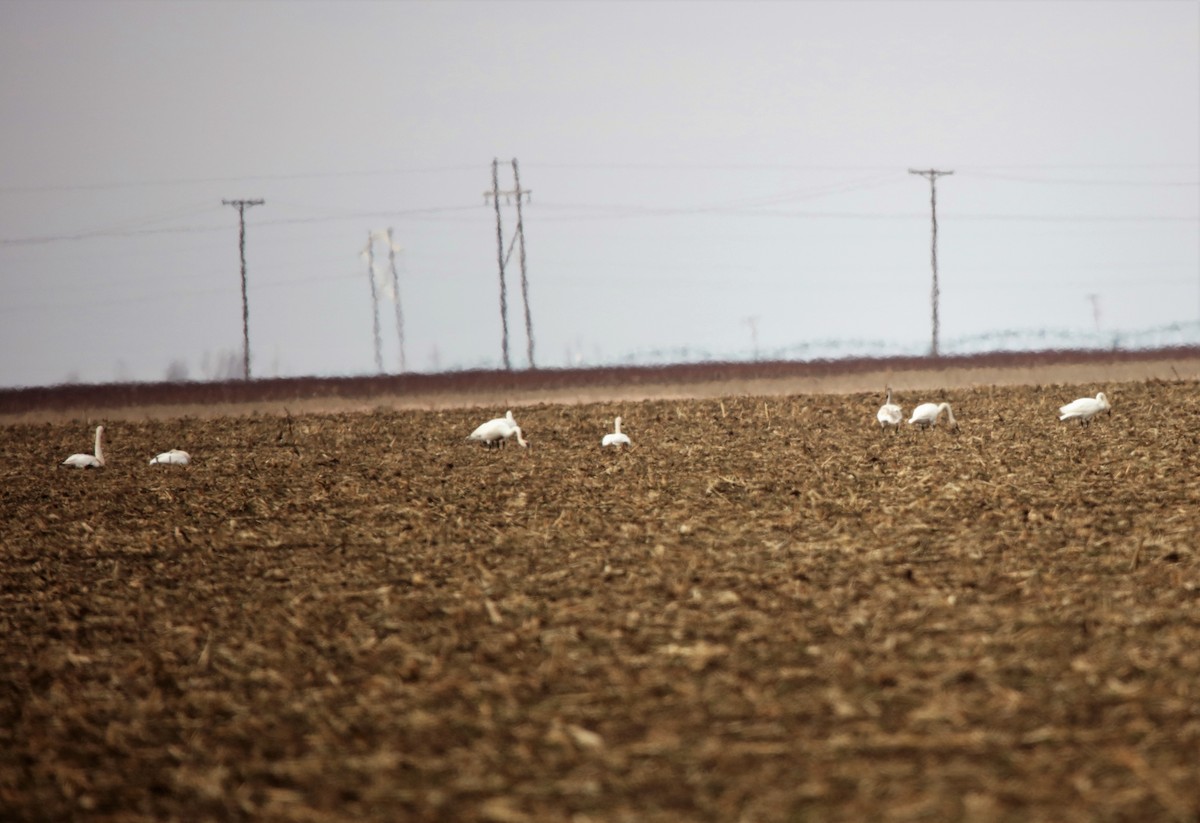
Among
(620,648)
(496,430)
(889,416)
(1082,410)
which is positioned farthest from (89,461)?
(1082,410)

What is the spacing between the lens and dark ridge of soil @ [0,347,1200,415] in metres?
43.9

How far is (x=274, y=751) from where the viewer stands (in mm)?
6305

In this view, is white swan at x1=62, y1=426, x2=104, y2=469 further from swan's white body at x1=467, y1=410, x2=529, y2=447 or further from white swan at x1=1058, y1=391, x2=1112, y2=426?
white swan at x1=1058, y1=391, x2=1112, y2=426

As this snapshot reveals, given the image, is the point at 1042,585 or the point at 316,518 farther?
the point at 316,518

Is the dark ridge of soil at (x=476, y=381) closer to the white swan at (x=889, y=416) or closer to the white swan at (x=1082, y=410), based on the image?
the white swan at (x=889, y=416)

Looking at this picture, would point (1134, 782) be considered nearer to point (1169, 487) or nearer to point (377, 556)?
point (377, 556)

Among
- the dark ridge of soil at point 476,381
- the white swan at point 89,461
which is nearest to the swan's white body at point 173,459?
the white swan at point 89,461

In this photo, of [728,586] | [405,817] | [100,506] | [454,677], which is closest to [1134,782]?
[405,817]

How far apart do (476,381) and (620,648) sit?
135 ft

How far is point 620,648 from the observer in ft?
25.7

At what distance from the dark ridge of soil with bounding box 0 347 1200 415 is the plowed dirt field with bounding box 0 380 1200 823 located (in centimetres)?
2842

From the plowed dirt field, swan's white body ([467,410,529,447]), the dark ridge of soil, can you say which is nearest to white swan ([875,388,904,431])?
swan's white body ([467,410,529,447])

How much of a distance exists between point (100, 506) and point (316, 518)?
12.0 feet

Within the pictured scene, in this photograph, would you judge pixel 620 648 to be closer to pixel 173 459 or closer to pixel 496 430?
pixel 496 430
